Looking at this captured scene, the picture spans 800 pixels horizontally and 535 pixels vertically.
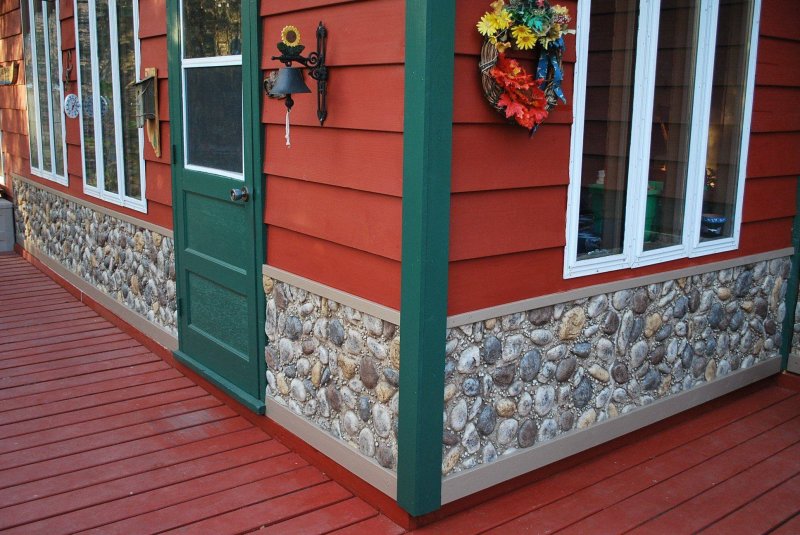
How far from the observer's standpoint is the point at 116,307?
515 cm

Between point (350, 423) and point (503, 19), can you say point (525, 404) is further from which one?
point (503, 19)

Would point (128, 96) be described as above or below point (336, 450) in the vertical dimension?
above

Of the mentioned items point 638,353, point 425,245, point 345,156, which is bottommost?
point 638,353

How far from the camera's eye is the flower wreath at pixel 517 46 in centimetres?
248

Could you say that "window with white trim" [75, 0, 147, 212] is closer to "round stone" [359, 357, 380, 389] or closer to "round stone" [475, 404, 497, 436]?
"round stone" [359, 357, 380, 389]

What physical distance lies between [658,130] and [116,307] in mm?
3625

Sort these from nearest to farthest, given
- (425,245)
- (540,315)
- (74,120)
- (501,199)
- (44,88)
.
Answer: (425,245), (501,199), (540,315), (74,120), (44,88)

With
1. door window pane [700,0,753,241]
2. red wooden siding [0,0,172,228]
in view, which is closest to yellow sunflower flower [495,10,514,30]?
door window pane [700,0,753,241]

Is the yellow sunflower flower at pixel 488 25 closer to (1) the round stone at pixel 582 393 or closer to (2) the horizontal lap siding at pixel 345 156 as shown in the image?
(2) the horizontal lap siding at pixel 345 156

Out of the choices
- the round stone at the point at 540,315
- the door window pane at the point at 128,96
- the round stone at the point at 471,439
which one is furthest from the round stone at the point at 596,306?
the door window pane at the point at 128,96

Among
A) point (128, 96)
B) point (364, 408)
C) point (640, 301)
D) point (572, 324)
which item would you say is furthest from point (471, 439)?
point (128, 96)

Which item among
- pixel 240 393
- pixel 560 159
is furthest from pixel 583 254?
pixel 240 393

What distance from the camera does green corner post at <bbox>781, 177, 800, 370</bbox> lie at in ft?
13.4

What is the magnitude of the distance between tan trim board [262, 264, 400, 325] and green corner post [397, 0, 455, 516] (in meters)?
0.10
